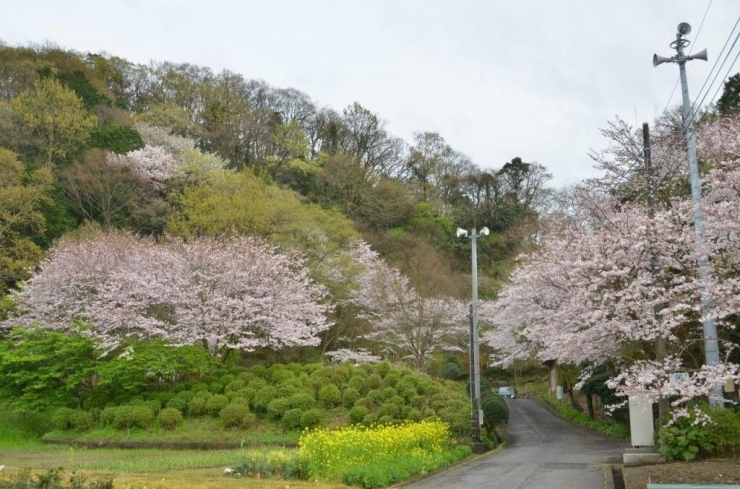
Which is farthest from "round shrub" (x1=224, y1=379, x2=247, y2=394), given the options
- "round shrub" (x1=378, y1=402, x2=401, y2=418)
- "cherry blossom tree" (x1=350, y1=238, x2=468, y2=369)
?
"cherry blossom tree" (x1=350, y1=238, x2=468, y2=369)

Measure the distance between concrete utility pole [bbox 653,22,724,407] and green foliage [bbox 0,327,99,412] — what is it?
804 inches

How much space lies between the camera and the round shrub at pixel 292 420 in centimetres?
2238

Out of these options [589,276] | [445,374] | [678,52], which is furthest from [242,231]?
[678,52]

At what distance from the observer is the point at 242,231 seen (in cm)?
3556

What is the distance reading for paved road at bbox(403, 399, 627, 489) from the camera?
1355 cm

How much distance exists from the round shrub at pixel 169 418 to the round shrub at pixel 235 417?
5.15 feet

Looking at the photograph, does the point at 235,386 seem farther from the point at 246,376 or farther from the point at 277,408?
the point at 277,408

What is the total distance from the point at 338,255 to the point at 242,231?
5.52 metres

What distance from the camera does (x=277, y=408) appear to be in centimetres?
2292

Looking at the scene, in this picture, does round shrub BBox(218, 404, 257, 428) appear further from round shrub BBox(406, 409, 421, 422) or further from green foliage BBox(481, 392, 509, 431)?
green foliage BBox(481, 392, 509, 431)

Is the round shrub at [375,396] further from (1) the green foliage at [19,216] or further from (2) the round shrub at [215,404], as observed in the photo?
(1) the green foliage at [19,216]

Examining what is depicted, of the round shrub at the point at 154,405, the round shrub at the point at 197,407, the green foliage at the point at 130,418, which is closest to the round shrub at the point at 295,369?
the round shrub at the point at 197,407

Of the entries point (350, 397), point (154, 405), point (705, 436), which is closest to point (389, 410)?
point (350, 397)

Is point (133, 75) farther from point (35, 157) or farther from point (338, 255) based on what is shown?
point (338, 255)
